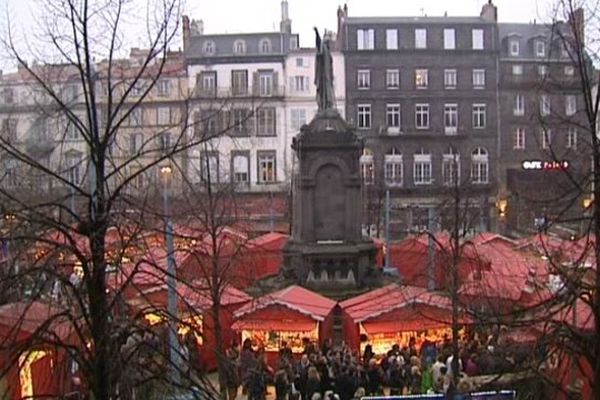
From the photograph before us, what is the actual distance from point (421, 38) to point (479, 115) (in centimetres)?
602

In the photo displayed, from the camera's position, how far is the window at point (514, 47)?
5412cm

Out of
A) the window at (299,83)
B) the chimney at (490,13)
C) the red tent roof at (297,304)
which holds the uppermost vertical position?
the chimney at (490,13)

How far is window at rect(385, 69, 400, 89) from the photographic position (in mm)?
51875

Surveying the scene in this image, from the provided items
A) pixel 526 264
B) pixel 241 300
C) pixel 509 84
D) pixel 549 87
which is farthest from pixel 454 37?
pixel 549 87

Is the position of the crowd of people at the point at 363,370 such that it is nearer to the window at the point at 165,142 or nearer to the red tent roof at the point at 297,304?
the red tent roof at the point at 297,304

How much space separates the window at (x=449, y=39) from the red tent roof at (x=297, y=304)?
35.7m

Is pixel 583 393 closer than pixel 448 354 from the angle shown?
Yes

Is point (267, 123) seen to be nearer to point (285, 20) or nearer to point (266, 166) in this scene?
point (266, 166)

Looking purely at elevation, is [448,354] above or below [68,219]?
below

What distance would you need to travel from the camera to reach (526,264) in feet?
69.8

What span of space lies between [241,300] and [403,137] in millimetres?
33121

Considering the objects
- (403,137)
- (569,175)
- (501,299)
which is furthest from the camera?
(403,137)

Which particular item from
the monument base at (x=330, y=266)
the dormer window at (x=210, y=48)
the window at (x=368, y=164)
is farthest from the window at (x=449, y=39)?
the monument base at (x=330, y=266)

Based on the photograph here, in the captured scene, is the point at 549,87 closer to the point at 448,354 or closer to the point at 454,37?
the point at 448,354
